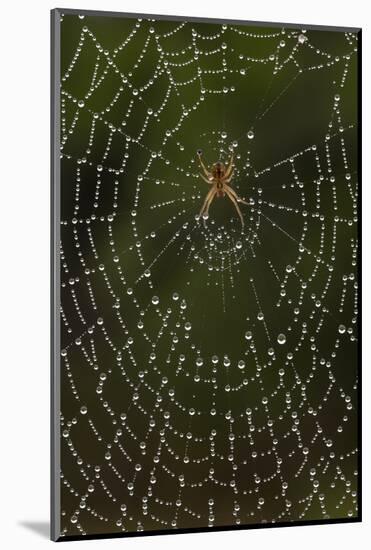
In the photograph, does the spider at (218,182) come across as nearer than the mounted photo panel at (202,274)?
No

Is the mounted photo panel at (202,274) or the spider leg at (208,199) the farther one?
the spider leg at (208,199)

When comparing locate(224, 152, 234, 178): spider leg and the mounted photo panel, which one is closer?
the mounted photo panel

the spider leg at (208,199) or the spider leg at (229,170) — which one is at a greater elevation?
the spider leg at (229,170)

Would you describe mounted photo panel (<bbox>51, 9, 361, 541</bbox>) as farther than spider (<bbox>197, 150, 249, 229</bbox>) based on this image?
No

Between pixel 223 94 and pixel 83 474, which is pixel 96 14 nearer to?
pixel 223 94

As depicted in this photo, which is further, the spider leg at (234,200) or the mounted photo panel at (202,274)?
the spider leg at (234,200)

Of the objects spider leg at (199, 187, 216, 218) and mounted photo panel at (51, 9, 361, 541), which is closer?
mounted photo panel at (51, 9, 361, 541)

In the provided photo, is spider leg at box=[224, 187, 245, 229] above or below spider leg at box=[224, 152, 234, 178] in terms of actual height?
below

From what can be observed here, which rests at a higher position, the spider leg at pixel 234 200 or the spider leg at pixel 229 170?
the spider leg at pixel 229 170

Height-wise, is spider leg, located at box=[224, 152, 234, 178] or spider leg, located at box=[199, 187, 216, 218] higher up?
spider leg, located at box=[224, 152, 234, 178]
